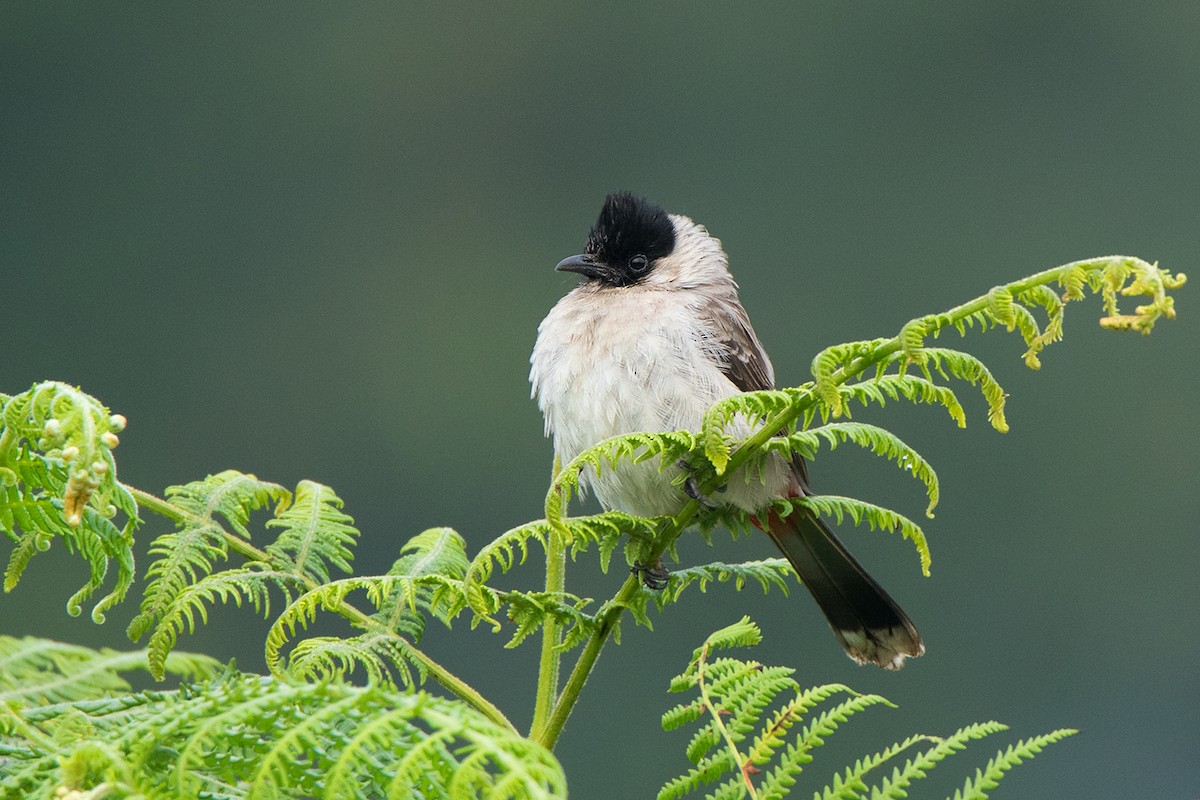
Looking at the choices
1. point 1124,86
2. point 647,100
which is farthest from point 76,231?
point 1124,86

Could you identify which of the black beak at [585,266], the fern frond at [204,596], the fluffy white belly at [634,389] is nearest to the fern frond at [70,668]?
the fern frond at [204,596]

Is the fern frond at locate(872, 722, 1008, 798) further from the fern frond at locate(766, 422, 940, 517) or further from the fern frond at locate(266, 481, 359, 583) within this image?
the fern frond at locate(266, 481, 359, 583)

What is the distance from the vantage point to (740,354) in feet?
10.4

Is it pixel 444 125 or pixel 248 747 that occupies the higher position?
pixel 444 125

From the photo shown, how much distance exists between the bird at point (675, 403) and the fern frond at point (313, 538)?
2.42 ft

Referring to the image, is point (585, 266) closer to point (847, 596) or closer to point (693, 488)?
point (847, 596)

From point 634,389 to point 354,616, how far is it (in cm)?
110

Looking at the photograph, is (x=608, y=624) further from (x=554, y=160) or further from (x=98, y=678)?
(x=554, y=160)

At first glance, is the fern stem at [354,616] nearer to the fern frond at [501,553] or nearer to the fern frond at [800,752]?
the fern frond at [501,553]

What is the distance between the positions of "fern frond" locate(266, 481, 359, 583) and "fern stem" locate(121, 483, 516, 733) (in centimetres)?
3

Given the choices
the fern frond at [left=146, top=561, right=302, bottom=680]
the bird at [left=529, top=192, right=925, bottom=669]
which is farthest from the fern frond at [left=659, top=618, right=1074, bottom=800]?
the bird at [left=529, top=192, right=925, bottom=669]

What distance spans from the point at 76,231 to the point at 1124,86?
14.2 meters

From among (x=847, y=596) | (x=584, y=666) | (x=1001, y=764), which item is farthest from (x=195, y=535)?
(x=847, y=596)

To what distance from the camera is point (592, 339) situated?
311 centimetres
